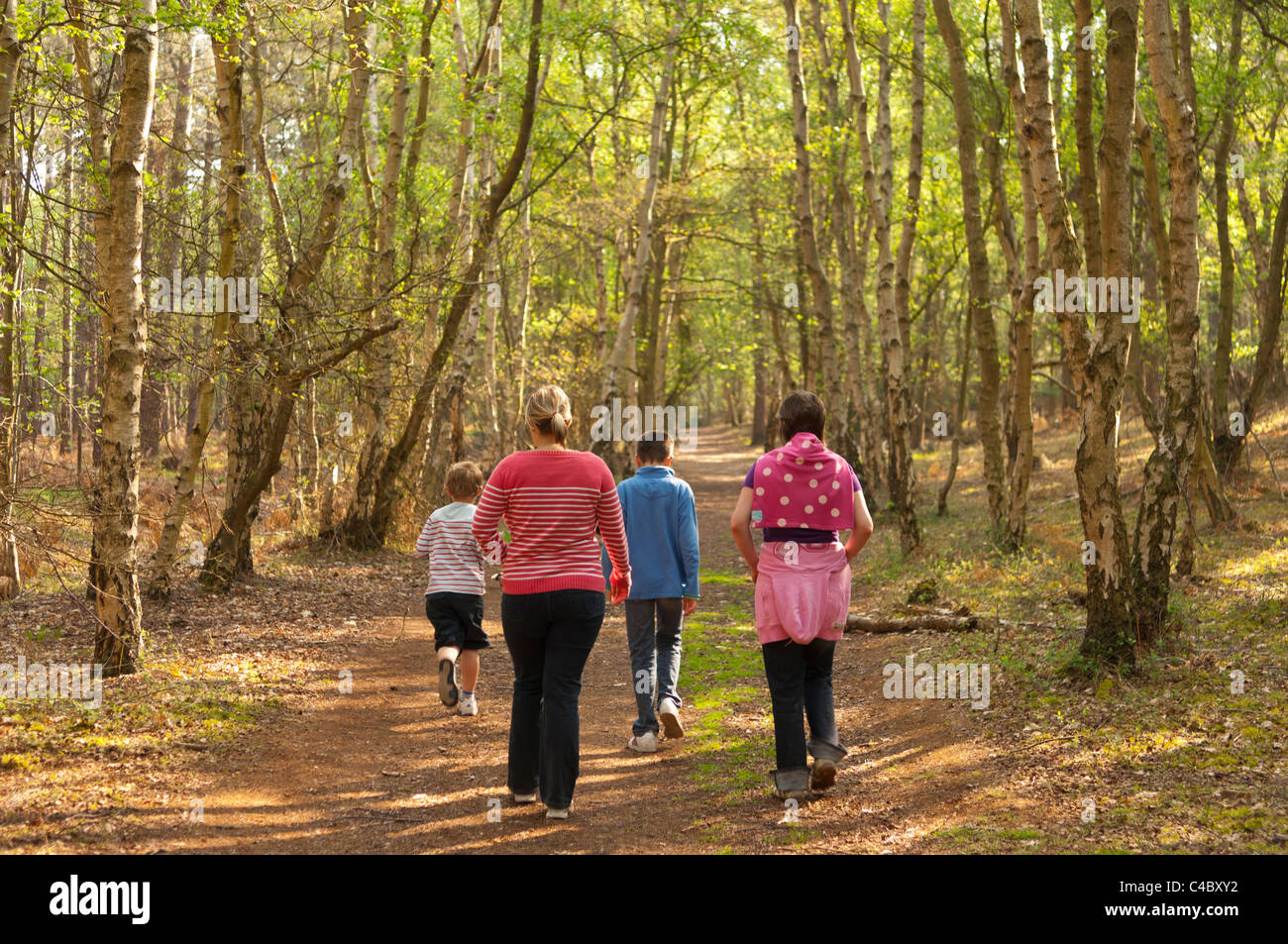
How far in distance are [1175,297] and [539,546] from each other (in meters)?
5.69

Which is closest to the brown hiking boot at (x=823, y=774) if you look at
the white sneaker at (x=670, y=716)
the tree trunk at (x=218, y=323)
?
the white sneaker at (x=670, y=716)

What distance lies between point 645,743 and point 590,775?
0.63m

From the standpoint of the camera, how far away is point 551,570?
17.1ft

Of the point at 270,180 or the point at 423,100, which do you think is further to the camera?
the point at 423,100

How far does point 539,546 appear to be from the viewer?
526 cm

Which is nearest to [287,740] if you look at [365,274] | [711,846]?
[711,846]

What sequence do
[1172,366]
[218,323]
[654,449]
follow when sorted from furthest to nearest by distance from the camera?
[218,323]
[1172,366]
[654,449]

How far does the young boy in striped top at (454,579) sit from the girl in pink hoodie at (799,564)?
8.51 ft

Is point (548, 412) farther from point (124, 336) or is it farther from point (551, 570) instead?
point (124, 336)

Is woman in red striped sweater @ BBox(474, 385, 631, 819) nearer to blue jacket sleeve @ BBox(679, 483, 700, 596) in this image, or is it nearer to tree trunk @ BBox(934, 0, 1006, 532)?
blue jacket sleeve @ BBox(679, 483, 700, 596)

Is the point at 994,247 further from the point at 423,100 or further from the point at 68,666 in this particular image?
the point at 68,666

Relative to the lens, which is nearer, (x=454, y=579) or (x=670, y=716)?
(x=670, y=716)

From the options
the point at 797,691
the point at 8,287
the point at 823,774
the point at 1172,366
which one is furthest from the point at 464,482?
the point at 1172,366

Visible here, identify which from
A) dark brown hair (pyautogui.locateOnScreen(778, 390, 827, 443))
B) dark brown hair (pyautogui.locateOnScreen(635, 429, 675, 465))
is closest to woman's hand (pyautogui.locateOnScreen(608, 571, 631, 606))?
dark brown hair (pyautogui.locateOnScreen(778, 390, 827, 443))
